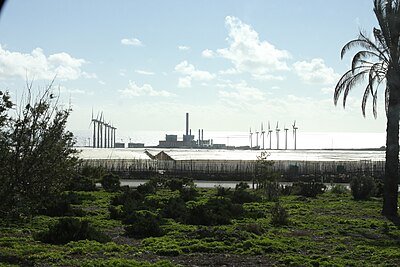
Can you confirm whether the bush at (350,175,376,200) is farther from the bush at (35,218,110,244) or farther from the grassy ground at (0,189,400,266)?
the bush at (35,218,110,244)

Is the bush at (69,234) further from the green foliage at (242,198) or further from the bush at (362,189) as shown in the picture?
the bush at (362,189)

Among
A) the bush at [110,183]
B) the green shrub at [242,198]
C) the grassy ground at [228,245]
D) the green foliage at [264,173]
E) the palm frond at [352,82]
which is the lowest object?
the grassy ground at [228,245]

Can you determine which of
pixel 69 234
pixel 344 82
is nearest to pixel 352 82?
pixel 344 82

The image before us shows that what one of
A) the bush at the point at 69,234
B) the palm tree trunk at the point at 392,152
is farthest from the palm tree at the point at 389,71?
the bush at the point at 69,234

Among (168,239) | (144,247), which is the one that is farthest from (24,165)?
(168,239)

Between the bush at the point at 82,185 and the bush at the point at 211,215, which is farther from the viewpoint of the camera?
the bush at the point at 82,185

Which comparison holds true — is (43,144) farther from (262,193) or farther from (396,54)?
(262,193)

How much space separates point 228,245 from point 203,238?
107 centimetres

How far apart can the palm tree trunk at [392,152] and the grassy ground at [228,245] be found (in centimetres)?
211

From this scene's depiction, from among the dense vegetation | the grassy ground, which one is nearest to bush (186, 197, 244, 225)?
the dense vegetation

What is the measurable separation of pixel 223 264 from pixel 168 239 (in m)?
2.93

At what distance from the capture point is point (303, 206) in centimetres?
2255

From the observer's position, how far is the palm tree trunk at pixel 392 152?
2000 centimetres

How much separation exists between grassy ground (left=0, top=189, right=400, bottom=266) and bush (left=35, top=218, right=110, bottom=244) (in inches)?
11.1
